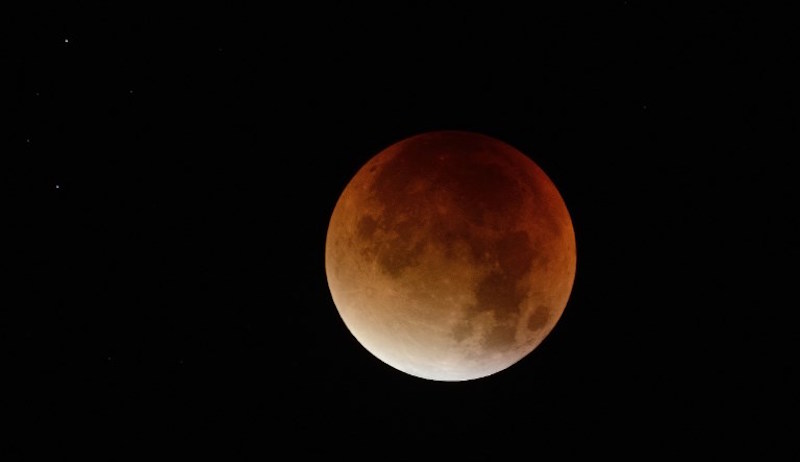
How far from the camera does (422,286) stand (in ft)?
12.9

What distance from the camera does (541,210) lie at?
13.8 ft

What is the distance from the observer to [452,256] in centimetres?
388

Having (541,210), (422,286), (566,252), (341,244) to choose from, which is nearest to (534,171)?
(541,210)

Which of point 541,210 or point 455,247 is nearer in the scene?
point 455,247

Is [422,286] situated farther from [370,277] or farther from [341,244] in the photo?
[341,244]

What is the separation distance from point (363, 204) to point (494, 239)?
109 centimetres

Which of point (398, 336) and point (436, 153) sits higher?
point (436, 153)

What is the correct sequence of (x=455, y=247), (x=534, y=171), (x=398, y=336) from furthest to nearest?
1. (x=534, y=171)
2. (x=398, y=336)
3. (x=455, y=247)

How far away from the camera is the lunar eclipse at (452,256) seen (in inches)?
154

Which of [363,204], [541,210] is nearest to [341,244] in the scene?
[363,204]

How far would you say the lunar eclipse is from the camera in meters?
3.91

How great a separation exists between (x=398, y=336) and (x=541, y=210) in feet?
4.99

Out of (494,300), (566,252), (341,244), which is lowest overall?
(494,300)

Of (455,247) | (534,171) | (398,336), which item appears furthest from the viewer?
(534,171)
